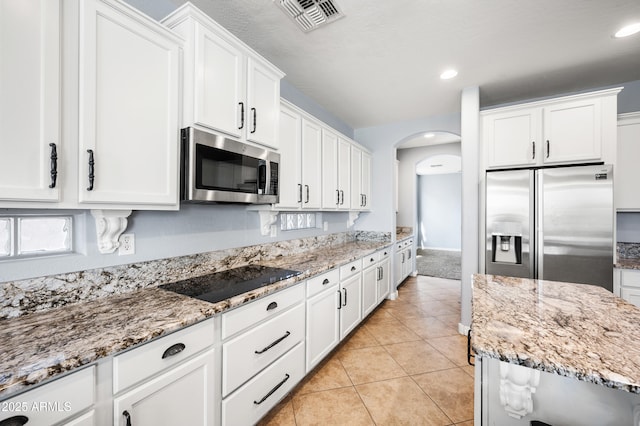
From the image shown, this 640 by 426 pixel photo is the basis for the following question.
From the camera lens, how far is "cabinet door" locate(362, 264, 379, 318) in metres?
3.10

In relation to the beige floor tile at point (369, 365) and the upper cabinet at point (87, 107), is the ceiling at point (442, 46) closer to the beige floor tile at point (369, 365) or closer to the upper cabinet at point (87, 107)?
the upper cabinet at point (87, 107)

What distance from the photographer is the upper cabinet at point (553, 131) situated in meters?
2.46

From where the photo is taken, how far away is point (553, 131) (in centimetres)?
263

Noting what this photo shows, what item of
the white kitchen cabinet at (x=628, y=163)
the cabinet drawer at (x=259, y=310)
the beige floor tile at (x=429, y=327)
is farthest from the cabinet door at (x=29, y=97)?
the white kitchen cabinet at (x=628, y=163)

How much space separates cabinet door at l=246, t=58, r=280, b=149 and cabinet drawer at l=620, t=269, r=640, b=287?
3307mm

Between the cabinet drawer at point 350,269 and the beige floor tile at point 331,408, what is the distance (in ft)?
3.12

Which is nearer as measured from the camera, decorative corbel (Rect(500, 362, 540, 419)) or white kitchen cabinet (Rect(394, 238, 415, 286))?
decorative corbel (Rect(500, 362, 540, 419))

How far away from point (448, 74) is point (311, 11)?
162cm

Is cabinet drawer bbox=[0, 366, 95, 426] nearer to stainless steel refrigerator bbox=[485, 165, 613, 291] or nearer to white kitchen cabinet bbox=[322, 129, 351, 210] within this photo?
white kitchen cabinet bbox=[322, 129, 351, 210]

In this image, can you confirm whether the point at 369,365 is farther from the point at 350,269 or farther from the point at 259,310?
the point at 259,310

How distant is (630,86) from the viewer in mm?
2842

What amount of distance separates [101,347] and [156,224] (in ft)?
2.94

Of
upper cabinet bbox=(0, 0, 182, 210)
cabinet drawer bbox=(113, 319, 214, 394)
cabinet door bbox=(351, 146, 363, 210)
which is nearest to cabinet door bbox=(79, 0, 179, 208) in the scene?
upper cabinet bbox=(0, 0, 182, 210)

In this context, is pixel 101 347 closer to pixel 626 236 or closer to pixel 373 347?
pixel 373 347
